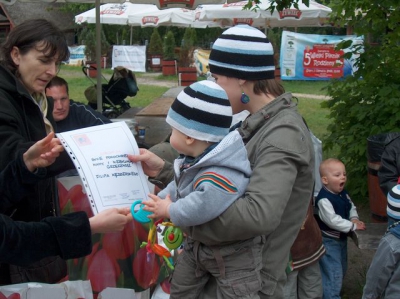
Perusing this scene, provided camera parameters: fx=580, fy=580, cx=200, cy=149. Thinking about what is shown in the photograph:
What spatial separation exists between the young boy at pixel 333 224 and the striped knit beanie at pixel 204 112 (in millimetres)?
2591

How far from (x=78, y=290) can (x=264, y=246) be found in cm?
129

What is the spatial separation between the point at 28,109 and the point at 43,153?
0.96 feet

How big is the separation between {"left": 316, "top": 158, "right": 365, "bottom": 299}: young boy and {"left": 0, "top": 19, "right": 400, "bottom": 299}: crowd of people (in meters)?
2.09

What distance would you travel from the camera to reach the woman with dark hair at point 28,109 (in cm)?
227

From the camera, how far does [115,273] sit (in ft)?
10.1

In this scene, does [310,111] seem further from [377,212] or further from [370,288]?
[370,288]

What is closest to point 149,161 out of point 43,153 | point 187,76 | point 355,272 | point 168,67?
point 43,153

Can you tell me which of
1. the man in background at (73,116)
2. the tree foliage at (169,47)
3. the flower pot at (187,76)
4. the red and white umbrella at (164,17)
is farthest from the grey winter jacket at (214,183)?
the tree foliage at (169,47)

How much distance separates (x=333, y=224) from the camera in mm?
4273

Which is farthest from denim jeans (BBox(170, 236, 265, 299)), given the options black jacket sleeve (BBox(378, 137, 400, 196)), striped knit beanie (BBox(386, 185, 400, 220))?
black jacket sleeve (BBox(378, 137, 400, 196))

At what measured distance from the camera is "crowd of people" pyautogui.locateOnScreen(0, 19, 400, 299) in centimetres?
182

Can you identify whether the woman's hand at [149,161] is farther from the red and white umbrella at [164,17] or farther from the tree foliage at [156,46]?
the tree foliage at [156,46]

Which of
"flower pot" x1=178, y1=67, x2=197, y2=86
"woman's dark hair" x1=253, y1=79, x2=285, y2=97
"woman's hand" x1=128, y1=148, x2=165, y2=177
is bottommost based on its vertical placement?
"flower pot" x1=178, y1=67, x2=197, y2=86

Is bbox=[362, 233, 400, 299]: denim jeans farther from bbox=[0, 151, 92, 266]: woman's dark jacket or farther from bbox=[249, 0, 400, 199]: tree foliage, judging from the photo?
bbox=[249, 0, 400, 199]: tree foliage
